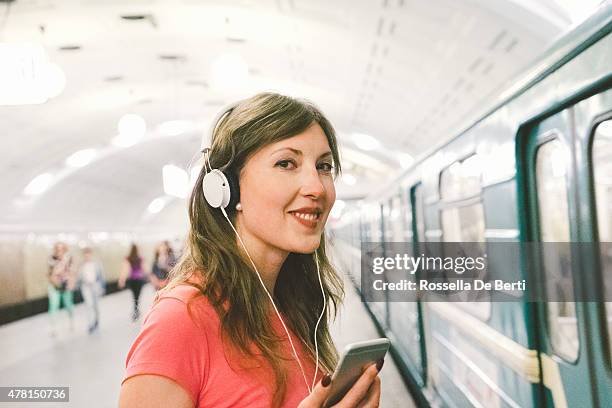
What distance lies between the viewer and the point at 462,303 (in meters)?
3.45

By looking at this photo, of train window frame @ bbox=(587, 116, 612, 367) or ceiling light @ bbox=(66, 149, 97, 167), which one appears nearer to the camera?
train window frame @ bbox=(587, 116, 612, 367)

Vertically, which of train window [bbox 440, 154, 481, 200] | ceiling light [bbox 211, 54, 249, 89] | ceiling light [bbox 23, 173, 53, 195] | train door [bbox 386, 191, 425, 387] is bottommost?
train door [bbox 386, 191, 425, 387]

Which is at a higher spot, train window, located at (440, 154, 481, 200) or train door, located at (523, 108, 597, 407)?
train window, located at (440, 154, 481, 200)

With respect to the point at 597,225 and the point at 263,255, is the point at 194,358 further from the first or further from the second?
the point at 597,225

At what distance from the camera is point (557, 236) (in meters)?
2.14

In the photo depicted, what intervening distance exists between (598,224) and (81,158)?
1542 cm

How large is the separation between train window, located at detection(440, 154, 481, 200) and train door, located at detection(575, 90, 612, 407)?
3.76ft

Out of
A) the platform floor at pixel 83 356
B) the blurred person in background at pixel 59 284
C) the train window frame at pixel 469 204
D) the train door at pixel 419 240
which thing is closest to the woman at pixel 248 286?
the train window frame at pixel 469 204

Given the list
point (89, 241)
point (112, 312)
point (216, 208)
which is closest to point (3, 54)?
point (216, 208)

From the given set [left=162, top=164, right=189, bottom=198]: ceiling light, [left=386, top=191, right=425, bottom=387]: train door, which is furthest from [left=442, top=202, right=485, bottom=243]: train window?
[left=162, top=164, right=189, bottom=198]: ceiling light

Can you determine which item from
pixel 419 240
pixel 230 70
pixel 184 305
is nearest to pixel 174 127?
pixel 230 70

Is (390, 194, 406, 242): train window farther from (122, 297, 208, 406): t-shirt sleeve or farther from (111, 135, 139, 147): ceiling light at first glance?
(111, 135, 139, 147): ceiling light

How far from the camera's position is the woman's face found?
4.22ft

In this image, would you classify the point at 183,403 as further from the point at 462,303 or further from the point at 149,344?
the point at 462,303
